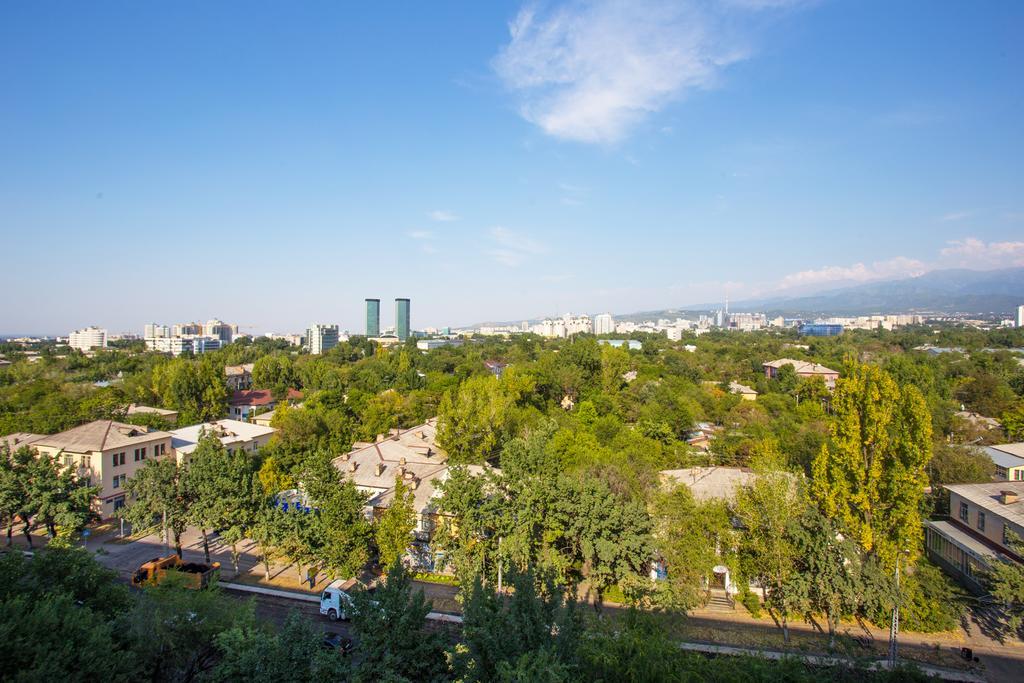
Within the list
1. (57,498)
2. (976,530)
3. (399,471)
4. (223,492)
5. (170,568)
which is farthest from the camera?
(399,471)

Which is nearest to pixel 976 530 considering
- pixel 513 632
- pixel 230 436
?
pixel 513 632

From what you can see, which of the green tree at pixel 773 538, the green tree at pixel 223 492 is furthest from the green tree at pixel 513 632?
the green tree at pixel 223 492

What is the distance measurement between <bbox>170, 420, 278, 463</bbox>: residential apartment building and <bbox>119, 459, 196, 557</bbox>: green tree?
6.60 metres

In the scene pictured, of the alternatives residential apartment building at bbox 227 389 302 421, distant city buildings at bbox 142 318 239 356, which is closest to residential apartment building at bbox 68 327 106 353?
distant city buildings at bbox 142 318 239 356

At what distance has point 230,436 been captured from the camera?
843 inches

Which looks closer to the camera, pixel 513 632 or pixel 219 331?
pixel 513 632

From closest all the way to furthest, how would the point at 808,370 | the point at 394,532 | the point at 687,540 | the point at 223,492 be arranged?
the point at 687,540
the point at 394,532
the point at 223,492
the point at 808,370

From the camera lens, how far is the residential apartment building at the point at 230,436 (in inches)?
778

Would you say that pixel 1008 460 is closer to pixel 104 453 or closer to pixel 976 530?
pixel 976 530

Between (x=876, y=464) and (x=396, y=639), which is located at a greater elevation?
(x=876, y=464)

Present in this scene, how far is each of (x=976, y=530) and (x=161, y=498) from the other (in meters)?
20.8

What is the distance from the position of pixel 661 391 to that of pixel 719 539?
1768cm

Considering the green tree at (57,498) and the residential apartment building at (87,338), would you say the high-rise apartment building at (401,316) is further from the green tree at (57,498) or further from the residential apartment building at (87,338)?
the green tree at (57,498)

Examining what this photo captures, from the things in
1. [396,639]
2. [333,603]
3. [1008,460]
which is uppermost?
[396,639]
